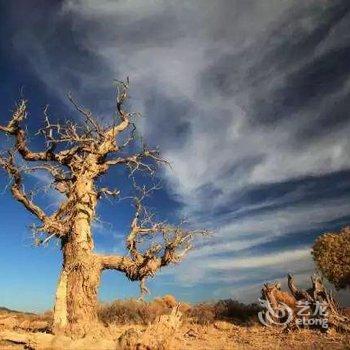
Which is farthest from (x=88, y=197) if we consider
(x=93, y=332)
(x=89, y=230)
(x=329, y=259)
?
(x=329, y=259)

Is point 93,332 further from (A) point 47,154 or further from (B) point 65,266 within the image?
(A) point 47,154

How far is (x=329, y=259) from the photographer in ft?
79.2

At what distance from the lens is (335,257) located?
24.0 metres

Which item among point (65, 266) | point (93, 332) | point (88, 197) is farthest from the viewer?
point (88, 197)

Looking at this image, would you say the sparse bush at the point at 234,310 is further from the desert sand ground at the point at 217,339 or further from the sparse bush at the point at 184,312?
the desert sand ground at the point at 217,339

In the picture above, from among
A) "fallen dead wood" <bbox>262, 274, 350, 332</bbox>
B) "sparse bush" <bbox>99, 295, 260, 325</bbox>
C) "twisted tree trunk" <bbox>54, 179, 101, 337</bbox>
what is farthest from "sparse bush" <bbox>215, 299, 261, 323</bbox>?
"twisted tree trunk" <bbox>54, 179, 101, 337</bbox>

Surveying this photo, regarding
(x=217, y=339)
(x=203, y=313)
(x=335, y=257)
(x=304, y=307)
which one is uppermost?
(x=335, y=257)

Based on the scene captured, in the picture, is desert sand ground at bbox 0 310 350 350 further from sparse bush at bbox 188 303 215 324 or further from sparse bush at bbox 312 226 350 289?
sparse bush at bbox 312 226 350 289

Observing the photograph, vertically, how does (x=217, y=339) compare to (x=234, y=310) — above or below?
below

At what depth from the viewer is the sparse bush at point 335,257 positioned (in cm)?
2356

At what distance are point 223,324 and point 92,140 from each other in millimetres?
8507

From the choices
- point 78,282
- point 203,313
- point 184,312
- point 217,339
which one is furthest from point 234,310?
point 78,282

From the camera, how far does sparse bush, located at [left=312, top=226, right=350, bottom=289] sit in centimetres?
2356

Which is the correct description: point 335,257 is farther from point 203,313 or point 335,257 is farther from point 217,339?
point 217,339
